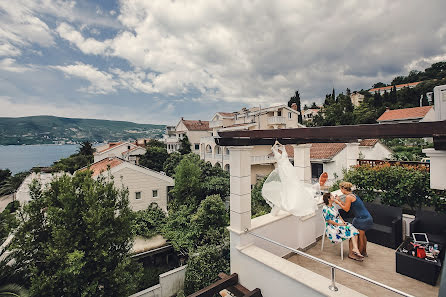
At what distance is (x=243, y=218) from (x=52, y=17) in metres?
19.7

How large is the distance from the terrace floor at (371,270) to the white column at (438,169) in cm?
171

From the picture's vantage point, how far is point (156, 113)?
198 feet

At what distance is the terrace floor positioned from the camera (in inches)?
119

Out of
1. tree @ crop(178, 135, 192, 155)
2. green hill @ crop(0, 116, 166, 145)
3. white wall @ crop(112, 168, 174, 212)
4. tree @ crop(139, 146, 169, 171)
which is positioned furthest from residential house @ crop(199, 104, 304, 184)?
green hill @ crop(0, 116, 166, 145)

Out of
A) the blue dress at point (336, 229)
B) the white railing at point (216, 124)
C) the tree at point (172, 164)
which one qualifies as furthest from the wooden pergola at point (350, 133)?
the white railing at point (216, 124)

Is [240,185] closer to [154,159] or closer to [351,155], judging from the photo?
[351,155]

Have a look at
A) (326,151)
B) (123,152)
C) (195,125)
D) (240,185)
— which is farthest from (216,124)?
(240,185)

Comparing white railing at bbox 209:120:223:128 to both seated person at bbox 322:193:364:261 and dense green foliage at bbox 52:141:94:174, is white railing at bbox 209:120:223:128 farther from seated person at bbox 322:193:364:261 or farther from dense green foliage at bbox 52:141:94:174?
seated person at bbox 322:193:364:261

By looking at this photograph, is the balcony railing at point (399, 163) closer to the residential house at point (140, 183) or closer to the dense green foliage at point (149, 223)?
the dense green foliage at point (149, 223)

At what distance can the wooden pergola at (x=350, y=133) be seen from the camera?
1995mm

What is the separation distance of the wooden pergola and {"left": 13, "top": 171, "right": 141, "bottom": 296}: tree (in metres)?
4.57

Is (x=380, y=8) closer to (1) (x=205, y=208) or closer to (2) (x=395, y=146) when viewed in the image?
(1) (x=205, y=208)

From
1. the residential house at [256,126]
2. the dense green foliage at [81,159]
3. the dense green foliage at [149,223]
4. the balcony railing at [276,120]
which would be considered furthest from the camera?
the dense green foliage at [81,159]

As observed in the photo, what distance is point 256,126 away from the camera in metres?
23.7
